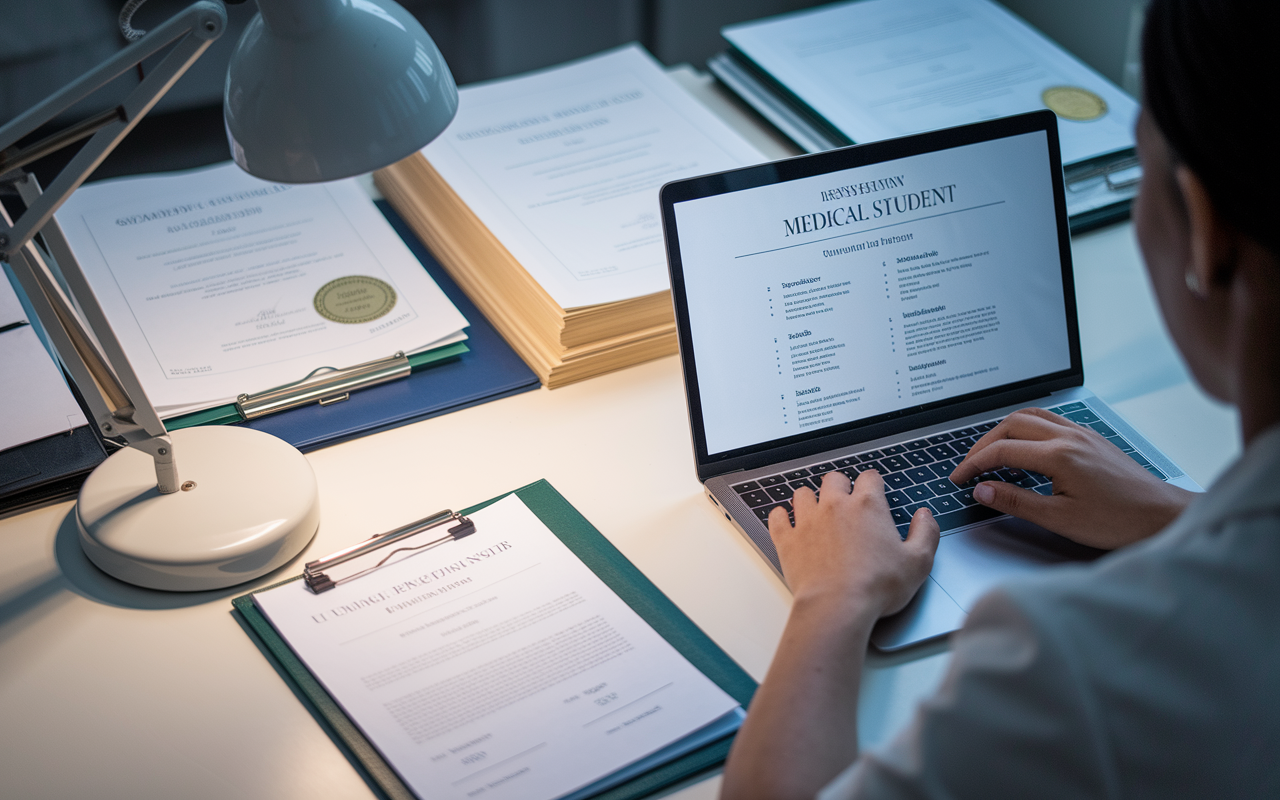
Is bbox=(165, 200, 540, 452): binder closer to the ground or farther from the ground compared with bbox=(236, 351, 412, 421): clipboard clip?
closer to the ground

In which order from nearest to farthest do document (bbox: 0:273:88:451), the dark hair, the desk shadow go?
the dark hair, the desk shadow, document (bbox: 0:273:88:451)

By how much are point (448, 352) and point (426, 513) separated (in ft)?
0.78

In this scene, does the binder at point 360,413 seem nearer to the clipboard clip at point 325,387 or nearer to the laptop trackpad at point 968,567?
the clipboard clip at point 325,387

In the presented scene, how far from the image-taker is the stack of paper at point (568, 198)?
114cm

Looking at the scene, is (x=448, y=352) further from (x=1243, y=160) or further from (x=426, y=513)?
(x=1243, y=160)

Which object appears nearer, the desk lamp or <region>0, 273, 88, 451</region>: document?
the desk lamp

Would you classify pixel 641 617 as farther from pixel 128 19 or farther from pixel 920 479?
pixel 128 19

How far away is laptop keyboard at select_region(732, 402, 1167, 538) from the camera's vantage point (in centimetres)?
93

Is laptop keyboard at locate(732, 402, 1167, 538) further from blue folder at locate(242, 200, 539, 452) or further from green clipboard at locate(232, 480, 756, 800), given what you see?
blue folder at locate(242, 200, 539, 452)

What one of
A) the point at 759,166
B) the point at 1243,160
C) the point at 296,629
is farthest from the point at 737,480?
the point at 1243,160

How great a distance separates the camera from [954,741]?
0.53 m

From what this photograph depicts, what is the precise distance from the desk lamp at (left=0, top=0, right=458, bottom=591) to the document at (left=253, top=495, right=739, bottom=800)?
0.08 metres

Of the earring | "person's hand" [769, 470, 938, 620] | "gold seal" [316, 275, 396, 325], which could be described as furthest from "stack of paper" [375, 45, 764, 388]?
the earring

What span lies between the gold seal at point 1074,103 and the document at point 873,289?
0.49 meters
